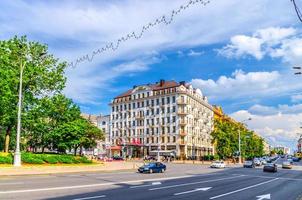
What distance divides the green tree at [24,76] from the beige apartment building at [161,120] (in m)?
57.0

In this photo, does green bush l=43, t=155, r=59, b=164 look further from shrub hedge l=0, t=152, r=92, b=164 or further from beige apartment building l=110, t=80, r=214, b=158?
beige apartment building l=110, t=80, r=214, b=158

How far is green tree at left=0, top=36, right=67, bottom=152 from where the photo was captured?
45.5 m

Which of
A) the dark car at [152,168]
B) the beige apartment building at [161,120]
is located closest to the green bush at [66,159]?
the dark car at [152,168]

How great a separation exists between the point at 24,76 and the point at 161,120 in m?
75.3

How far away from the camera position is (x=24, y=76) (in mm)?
46719

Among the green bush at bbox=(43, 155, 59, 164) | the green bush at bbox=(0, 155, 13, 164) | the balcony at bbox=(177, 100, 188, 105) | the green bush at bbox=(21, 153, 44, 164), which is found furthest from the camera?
the balcony at bbox=(177, 100, 188, 105)

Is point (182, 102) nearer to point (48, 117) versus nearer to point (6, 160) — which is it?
point (48, 117)

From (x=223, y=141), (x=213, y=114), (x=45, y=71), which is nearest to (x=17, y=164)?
(x=45, y=71)

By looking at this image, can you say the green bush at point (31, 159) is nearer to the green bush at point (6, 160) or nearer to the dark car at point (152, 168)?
the green bush at point (6, 160)

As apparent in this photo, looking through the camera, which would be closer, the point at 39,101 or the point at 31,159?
the point at 31,159

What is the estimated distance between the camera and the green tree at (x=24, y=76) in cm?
4547

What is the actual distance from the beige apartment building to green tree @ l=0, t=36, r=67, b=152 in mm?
56951

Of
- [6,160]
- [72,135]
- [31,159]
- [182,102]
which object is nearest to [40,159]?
[31,159]

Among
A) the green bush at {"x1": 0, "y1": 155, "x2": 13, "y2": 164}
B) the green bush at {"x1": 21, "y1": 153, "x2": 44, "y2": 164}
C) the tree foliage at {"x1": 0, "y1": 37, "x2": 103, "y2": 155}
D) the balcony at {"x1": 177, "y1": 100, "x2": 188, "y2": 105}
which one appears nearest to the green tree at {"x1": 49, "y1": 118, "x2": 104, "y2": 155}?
the tree foliage at {"x1": 0, "y1": 37, "x2": 103, "y2": 155}
